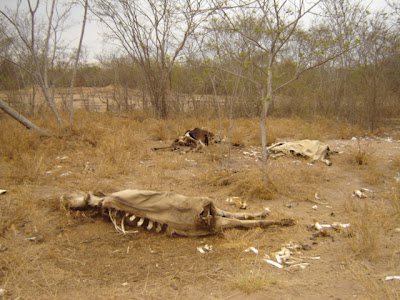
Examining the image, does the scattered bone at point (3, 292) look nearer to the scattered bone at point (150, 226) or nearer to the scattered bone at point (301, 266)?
the scattered bone at point (150, 226)

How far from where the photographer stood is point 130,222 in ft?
9.61

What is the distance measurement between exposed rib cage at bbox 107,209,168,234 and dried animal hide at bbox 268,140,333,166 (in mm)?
3300

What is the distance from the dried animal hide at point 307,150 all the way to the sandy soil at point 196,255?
5.13ft

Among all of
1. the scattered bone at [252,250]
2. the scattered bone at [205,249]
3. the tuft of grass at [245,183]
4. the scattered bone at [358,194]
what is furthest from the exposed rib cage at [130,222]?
the scattered bone at [358,194]

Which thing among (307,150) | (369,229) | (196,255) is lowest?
(196,255)

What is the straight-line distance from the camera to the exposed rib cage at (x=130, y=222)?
2.84 m

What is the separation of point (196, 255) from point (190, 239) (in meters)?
0.23

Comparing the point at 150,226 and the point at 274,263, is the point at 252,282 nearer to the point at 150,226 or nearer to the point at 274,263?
the point at 274,263

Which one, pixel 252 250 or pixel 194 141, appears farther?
pixel 194 141

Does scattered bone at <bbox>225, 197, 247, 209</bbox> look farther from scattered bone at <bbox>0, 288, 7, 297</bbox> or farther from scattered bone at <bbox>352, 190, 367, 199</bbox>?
scattered bone at <bbox>0, 288, 7, 297</bbox>

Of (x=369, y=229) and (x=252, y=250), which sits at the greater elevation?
(x=369, y=229)

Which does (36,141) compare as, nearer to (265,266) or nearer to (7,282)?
(7,282)

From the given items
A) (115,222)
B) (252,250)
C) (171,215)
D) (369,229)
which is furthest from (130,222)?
(369,229)

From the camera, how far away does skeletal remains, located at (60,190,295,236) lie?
278 centimetres
